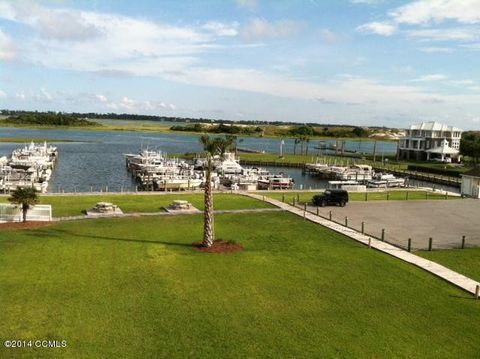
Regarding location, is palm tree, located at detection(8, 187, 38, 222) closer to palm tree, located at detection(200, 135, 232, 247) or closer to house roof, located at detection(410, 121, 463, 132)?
palm tree, located at detection(200, 135, 232, 247)

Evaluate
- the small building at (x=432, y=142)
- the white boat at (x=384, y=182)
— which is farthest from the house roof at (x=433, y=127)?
the white boat at (x=384, y=182)

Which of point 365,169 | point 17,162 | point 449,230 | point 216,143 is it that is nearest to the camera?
point 216,143

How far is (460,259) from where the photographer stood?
2631cm

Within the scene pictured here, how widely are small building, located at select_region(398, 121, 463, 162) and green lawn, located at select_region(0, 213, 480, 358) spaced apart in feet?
323

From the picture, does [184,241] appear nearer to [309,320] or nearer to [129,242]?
[129,242]

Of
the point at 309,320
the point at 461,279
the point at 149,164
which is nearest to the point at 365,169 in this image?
the point at 149,164

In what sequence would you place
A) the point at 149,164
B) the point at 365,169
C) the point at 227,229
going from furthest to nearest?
the point at 365,169, the point at 149,164, the point at 227,229

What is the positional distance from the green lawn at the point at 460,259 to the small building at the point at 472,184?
27.4m

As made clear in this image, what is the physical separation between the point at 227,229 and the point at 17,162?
191 feet

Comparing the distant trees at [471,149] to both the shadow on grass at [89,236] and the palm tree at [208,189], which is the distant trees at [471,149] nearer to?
the palm tree at [208,189]

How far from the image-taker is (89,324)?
16188 millimetres

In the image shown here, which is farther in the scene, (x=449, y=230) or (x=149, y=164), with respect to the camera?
(x=149, y=164)

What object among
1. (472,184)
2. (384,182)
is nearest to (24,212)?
(472,184)

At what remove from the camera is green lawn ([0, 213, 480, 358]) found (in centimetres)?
1528
